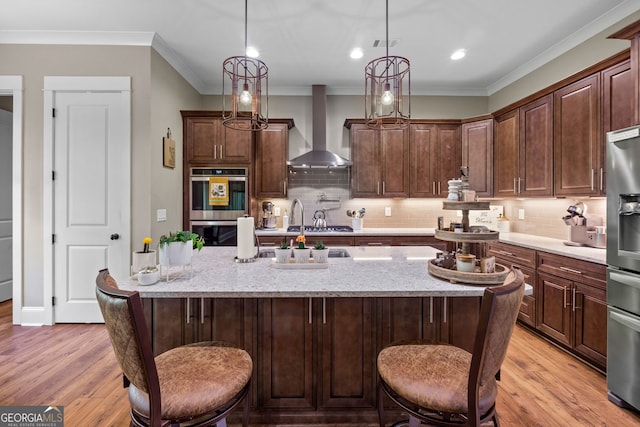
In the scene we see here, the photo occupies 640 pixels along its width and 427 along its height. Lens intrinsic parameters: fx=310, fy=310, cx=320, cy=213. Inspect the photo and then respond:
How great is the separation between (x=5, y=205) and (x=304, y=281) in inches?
191

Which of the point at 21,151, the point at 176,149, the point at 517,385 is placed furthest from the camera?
the point at 176,149

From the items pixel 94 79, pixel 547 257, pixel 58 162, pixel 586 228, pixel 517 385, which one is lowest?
Answer: pixel 517 385

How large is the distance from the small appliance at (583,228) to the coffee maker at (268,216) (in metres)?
3.28

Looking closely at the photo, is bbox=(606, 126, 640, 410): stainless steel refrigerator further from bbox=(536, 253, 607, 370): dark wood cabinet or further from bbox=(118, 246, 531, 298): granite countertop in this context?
bbox=(118, 246, 531, 298): granite countertop

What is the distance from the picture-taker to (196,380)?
1225mm

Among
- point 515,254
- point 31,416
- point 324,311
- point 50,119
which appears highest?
point 50,119

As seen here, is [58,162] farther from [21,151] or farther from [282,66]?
[282,66]

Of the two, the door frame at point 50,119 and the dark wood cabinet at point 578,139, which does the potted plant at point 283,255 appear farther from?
the dark wood cabinet at point 578,139

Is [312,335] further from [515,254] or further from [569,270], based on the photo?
[515,254]

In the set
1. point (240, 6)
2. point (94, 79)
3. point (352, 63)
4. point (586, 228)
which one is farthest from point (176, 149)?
point (586, 228)

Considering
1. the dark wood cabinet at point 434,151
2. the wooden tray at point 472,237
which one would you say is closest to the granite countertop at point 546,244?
the dark wood cabinet at point 434,151

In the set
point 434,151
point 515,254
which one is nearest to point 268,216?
point 434,151

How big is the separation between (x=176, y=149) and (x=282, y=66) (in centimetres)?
166

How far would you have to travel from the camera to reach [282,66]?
12.7 feet
